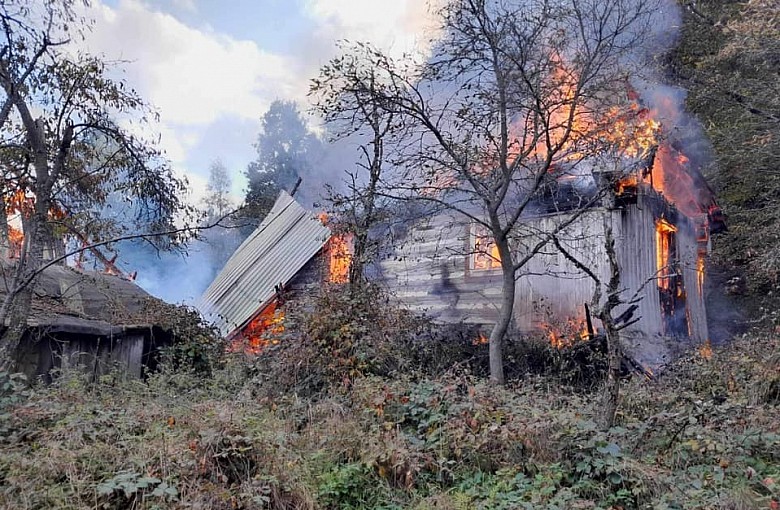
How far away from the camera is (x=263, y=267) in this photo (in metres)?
15.9

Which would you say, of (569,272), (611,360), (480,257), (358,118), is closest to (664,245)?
(569,272)

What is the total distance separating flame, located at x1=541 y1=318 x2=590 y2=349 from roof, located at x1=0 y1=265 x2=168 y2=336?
27.5 feet

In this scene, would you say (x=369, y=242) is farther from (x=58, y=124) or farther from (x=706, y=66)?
(x=706, y=66)

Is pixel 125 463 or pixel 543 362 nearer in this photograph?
pixel 125 463

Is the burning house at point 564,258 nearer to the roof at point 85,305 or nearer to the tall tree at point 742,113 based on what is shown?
the tall tree at point 742,113

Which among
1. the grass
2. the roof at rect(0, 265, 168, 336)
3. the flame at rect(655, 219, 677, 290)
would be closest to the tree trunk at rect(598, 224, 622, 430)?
the grass

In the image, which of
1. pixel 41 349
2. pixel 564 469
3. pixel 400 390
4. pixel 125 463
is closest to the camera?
pixel 125 463

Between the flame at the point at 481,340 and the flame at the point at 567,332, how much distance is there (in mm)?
1277

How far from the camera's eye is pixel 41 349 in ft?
27.9

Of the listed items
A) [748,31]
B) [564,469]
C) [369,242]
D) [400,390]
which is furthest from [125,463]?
[748,31]

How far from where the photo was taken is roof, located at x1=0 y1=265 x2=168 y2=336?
8812mm

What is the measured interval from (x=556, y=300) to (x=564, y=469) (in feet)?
22.7

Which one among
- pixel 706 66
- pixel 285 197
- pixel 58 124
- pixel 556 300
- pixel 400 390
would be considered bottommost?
pixel 400 390

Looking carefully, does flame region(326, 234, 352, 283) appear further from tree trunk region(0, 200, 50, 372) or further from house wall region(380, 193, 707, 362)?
tree trunk region(0, 200, 50, 372)
